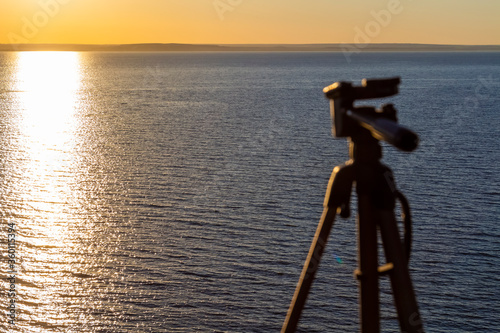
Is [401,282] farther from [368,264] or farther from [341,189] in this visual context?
[341,189]

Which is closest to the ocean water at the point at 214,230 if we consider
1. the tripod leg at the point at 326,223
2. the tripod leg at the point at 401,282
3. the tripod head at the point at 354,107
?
the tripod leg at the point at 326,223

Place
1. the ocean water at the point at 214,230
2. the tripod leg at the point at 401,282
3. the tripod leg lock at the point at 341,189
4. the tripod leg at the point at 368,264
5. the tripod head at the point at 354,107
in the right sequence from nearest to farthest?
the tripod leg at the point at 401,282 < the tripod head at the point at 354,107 < the tripod leg at the point at 368,264 < the tripod leg lock at the point at 341,189 < the ocean water at the point at 214,230

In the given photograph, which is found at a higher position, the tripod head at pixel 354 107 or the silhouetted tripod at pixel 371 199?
the tripod head at pixel 354 107

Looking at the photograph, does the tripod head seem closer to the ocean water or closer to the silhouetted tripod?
the silhouetted tripod

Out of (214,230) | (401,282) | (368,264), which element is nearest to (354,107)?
(368,264)

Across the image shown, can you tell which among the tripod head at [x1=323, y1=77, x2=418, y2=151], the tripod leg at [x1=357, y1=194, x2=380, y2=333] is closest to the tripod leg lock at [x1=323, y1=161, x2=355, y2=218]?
the tripod leg at [x1=357, y1=194, x2=380, y2=333]

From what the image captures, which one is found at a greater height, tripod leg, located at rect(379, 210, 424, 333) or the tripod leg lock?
the tripod leg lock

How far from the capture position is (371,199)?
5.34 meters

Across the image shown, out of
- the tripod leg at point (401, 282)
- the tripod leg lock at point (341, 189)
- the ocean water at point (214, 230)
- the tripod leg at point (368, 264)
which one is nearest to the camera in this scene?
the tripod leg at point (401, 282)

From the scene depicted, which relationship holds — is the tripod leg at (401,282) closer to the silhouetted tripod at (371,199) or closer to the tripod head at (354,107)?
the silhouetted tripod at (371,199)

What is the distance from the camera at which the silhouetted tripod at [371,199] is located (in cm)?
507

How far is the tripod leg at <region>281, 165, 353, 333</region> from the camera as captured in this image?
5566 mm

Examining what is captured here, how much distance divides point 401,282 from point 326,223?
93 centimetres

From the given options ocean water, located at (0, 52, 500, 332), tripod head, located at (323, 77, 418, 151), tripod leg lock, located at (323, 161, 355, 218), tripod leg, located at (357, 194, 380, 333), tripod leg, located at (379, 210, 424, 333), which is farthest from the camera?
ocean water, located at (0, 52, 500, 332)
